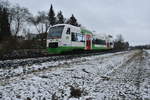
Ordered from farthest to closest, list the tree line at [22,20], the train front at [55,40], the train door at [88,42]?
the tree line at [22,20], the train door at [88,42], the train front at [55,40]

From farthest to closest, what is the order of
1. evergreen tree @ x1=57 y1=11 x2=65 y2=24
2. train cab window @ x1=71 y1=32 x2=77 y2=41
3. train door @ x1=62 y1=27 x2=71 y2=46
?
evergreen tree @ x1=57 y1=11 x2=65 y2=24, train cab window @ x1=71 y1=32 x2=77 y2=41, train door @ x1=62 y1=27 x2=71 y2=46

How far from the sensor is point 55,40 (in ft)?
55.1

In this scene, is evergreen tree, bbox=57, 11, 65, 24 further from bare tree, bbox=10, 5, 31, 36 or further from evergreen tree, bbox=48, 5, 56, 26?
bare tree, bbox=10, 5, 31, 36

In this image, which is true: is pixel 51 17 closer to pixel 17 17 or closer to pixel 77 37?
pixel 17 17


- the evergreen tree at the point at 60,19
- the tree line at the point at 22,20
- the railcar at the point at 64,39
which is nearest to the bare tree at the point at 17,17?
the tree line at the point at 22,20

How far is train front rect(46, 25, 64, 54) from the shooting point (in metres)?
16.6

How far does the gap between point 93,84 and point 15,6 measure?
2065 inches

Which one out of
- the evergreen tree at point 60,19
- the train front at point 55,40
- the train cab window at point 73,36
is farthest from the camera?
the evergreen tree at point 60,19

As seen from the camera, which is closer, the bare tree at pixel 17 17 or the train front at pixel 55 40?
the train front at pixel 55 40

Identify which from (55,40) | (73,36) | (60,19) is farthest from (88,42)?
(60,19)

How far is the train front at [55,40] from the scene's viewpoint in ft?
54.5

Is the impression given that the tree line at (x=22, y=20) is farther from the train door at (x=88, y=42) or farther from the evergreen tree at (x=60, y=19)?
the train door at (x=88, y=42)

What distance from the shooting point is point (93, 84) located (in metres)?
5.60

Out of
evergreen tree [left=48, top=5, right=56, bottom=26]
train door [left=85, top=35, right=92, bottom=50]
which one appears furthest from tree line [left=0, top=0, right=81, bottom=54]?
train door [left=85, top=35, right=92, bottom=50]
